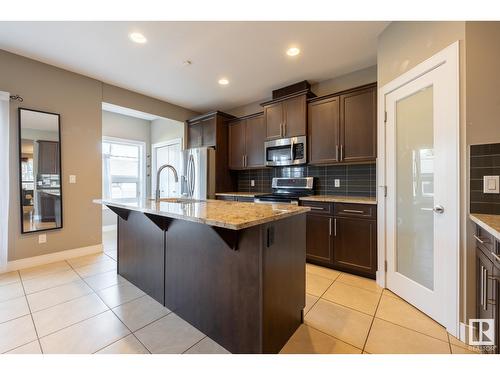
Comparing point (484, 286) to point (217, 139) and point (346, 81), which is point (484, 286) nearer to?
point (346, 81)

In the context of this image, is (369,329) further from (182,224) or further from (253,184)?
(253,184)

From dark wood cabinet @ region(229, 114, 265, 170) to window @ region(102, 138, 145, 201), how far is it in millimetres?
2527

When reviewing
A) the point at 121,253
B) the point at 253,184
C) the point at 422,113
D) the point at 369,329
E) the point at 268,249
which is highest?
the point at 422,113

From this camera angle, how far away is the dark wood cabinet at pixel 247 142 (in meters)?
3.96

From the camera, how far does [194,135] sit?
469cm

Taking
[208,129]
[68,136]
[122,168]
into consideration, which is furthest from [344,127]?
[122,168]

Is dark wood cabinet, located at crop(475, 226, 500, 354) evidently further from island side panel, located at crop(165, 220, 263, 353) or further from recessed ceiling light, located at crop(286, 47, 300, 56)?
recessed ceiling light, located at crop(286, 47, 300, 56)

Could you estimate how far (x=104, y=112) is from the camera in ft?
15.9

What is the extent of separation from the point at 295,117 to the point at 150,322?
10.2 ft

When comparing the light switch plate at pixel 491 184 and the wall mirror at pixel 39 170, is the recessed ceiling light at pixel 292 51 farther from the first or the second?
the wall mirror at pixel 39 170

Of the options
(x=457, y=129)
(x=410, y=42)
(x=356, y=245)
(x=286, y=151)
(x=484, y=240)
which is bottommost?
(x=356, y=245)

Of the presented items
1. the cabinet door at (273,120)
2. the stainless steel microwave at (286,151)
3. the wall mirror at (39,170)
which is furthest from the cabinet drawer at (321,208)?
the wall mirror at (39,170)

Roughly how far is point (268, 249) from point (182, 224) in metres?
0.78
